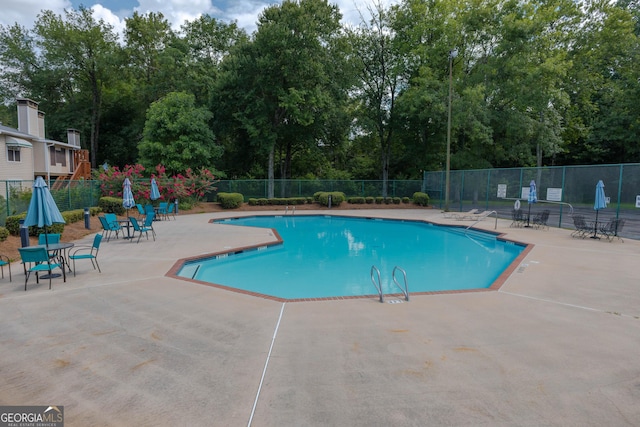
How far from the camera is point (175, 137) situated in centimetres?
2566

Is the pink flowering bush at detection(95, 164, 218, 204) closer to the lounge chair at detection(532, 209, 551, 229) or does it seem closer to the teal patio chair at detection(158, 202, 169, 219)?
the teal patio chair at detection(158, 202, 169, 219)

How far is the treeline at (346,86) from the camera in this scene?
83.6ft

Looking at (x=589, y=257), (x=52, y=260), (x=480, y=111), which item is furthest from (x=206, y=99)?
(x=589, y=257)

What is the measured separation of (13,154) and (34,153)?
383 centimetres

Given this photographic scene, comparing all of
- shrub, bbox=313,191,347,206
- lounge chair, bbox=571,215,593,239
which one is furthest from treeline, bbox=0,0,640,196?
lounge chair, bbox=571,215,593,239

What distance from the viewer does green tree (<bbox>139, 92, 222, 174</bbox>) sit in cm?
2492

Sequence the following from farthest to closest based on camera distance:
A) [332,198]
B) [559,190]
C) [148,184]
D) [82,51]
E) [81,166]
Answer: [82,51] < [81,166] < [332,198] < [148,184] < [559,190]

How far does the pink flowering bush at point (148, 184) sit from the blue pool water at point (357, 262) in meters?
8.57

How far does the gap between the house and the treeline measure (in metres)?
4.29

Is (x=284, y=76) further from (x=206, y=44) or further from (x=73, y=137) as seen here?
(x=73, y=137)

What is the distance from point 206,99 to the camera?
101ft

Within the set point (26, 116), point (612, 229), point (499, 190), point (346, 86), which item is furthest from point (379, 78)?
point (26, 116)

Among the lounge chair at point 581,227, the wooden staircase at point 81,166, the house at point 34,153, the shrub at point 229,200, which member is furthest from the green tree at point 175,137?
the lounge chair at point 581,227

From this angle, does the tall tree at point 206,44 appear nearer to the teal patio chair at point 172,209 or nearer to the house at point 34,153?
the house at point 34,153
